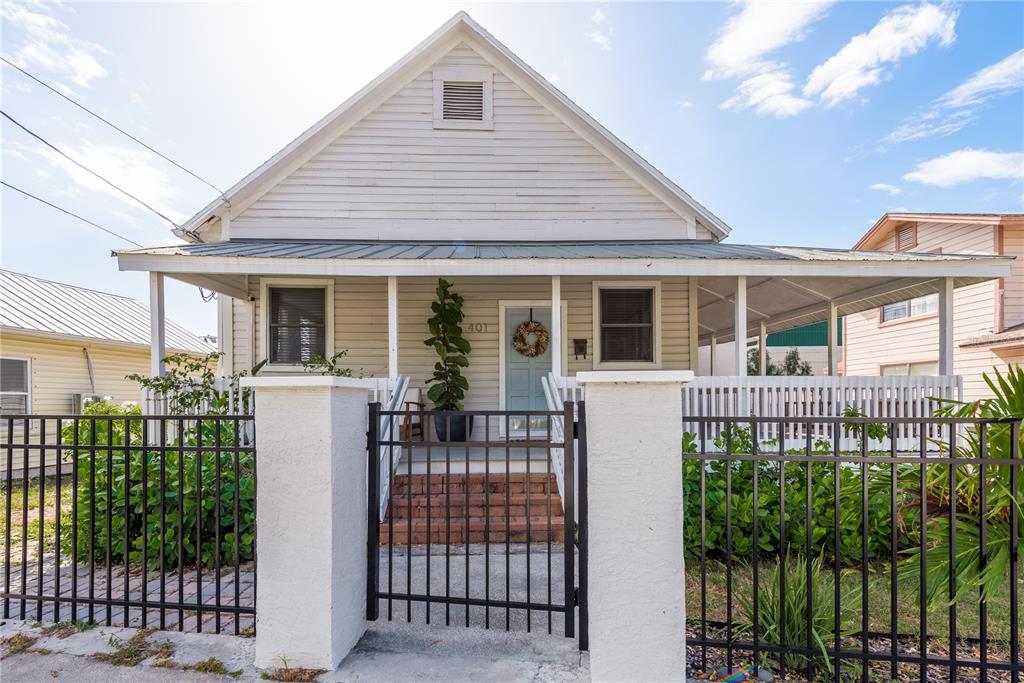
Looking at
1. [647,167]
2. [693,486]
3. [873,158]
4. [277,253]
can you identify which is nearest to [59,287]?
[277,253]

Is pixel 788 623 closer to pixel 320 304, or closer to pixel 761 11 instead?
pixel 320 304

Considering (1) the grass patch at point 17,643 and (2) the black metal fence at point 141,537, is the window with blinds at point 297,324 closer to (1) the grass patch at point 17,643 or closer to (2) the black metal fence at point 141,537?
(2) the black metal fence at point 141,537

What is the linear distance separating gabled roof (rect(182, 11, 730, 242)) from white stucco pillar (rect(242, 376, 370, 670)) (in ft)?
21.6

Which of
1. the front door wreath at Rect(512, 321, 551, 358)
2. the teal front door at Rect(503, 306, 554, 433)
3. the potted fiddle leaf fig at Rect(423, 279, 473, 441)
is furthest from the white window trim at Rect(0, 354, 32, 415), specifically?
the front door wreath at Rect(512, 321, 551, 358)

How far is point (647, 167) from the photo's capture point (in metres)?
8.37

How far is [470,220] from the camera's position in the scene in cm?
850

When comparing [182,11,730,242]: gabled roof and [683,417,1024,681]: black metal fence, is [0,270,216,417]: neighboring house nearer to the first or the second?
[182,11,730,242]: gabled roof

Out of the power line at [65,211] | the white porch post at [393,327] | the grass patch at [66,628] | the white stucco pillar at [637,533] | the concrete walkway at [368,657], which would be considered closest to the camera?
the white stucco pillar at [637,533]

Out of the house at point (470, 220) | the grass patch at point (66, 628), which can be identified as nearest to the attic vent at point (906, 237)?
the house at point (470, 220)

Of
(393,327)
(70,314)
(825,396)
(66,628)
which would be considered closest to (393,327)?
(393,327)

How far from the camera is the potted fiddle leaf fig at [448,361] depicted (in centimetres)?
778

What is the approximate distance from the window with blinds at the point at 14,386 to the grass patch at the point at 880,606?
1324 centimetres

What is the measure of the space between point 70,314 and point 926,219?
69.7ft

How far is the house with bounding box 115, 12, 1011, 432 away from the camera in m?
8.34
